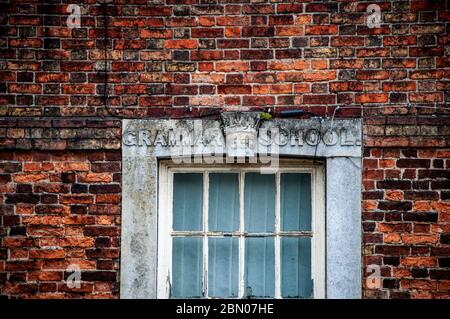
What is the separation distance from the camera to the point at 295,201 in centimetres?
426

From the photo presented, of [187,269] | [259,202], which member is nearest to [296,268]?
[259,202]

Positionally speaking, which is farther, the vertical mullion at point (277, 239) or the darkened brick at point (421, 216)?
the vertical mullion at point (277, 239)

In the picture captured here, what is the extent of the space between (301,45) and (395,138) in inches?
39.6

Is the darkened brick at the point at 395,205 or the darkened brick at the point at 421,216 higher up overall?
the darkened brick at the point at 395,205

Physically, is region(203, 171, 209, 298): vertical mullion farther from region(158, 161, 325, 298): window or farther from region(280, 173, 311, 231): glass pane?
region(280, 173, 311, 231): glass pane

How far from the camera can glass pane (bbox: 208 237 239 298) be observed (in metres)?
4.23

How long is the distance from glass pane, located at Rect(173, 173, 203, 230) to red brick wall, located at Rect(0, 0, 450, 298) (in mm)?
472

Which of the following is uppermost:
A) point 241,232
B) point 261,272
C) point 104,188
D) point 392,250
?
point 104,188

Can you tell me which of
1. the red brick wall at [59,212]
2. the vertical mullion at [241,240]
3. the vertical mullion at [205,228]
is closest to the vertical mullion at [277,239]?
the vertical mullion at [241,240]

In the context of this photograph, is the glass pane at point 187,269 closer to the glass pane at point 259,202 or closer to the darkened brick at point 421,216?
the glass pane at point 259,202

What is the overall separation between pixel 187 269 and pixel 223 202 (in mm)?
596

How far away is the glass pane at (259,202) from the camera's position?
14.0 ft

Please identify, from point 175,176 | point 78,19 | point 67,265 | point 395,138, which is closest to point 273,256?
point 175,176

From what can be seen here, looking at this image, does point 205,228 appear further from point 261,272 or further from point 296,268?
point 296,268
